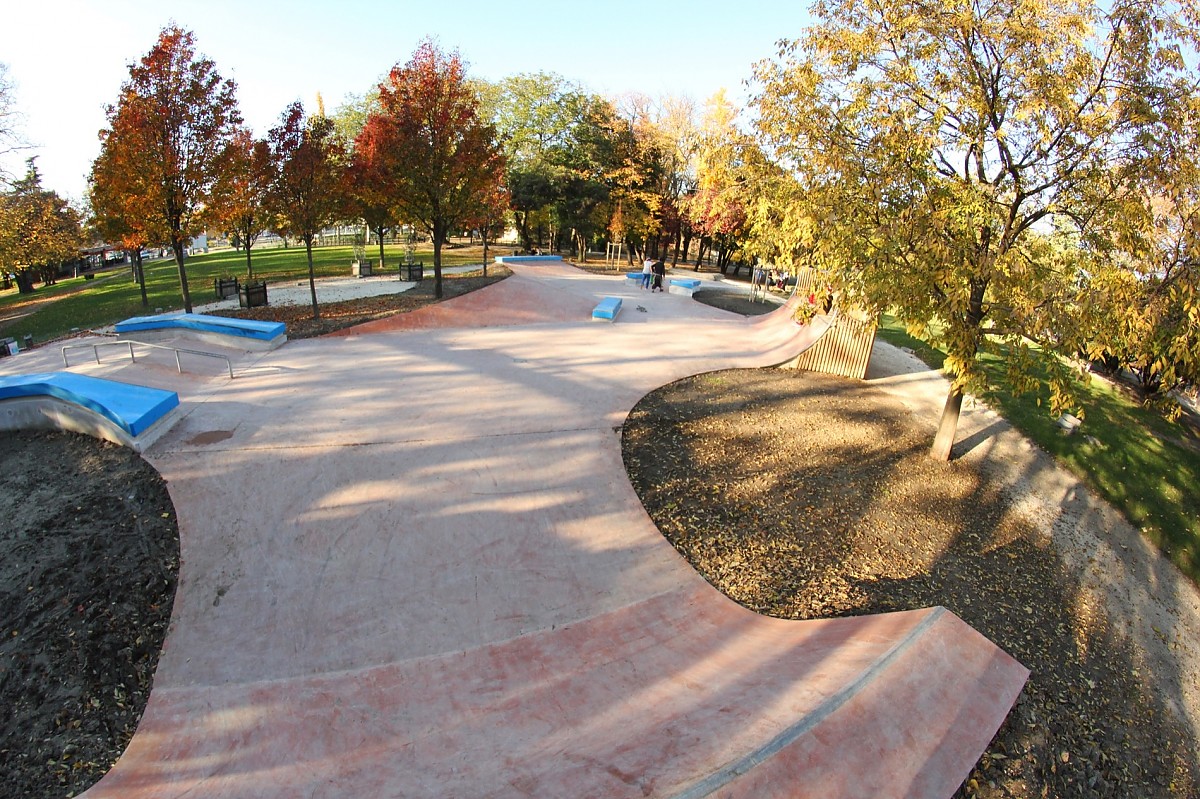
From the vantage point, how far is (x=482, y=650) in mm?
4551

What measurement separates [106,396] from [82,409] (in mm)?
295

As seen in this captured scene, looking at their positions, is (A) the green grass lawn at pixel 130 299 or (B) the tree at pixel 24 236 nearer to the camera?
(A) the green grass lawn at pixel 130 299

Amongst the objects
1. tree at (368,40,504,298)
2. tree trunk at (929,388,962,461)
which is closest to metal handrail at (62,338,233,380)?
tree at (368,40,504,298)

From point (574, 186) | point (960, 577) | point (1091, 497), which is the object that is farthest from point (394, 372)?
point (574, 186)

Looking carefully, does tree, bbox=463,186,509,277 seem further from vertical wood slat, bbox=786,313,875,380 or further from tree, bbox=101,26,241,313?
vertical wood slat, bbox=786,313,875,380

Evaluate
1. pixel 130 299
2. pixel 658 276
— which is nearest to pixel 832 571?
pixel 658 276

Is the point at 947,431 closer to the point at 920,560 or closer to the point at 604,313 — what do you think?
the point at 920,560

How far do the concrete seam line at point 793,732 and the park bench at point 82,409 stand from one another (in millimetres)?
7707

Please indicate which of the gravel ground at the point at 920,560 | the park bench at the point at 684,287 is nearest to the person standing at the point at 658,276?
the park bench at the point at 684,287

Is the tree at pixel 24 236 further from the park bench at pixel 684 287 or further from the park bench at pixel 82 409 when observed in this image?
the park bench at pixel 684 287

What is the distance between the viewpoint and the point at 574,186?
31.8 meters

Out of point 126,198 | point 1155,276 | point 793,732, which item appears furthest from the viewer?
point 126,198

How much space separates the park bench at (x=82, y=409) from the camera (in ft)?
23.4

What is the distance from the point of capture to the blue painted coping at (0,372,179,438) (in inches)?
279
